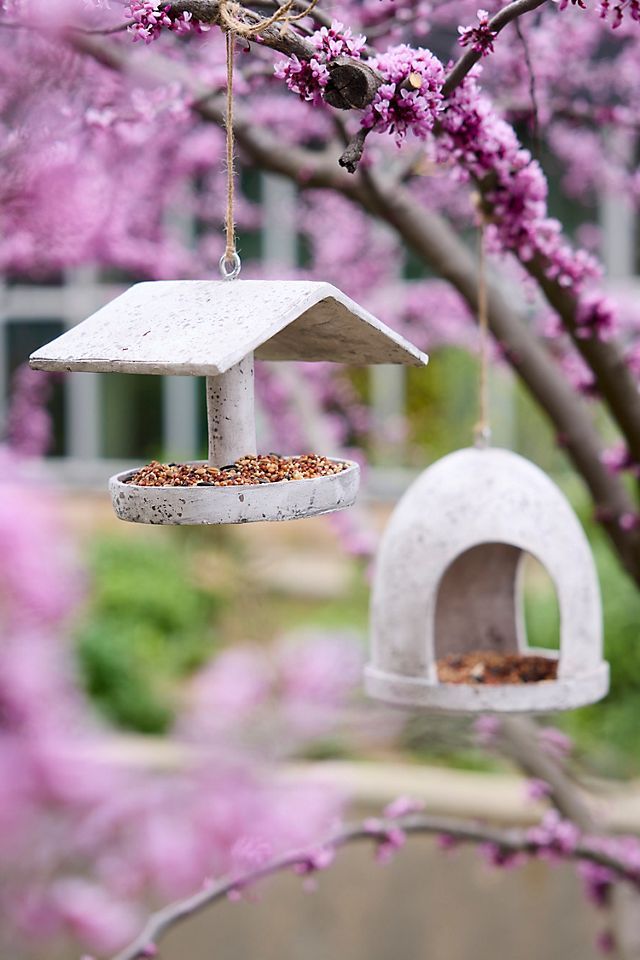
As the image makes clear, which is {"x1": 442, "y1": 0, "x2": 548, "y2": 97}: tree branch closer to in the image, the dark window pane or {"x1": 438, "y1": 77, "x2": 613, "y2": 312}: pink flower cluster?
{"x1": 438, "y1": 77, "x2": 613, "y2": 312}: pink flower cluster

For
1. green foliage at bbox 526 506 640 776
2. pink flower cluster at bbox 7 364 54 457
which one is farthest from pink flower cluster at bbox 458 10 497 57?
pink flower cluster at bbox 7 364 54 457

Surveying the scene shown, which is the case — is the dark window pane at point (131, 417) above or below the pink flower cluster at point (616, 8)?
below

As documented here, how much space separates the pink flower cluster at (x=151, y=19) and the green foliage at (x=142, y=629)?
4.36 meters

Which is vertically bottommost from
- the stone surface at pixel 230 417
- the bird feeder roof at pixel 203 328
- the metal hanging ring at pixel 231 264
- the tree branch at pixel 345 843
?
the tree branch at pixel 345 843

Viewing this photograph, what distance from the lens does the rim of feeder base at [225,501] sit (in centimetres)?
130

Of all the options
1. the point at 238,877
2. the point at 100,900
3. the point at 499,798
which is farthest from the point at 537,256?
the point at 499,798

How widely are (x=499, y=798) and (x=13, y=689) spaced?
6.51 ft

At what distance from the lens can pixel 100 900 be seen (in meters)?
3.33

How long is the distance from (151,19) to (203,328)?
0.31 m

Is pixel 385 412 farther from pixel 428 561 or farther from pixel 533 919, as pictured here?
pixel 428 561

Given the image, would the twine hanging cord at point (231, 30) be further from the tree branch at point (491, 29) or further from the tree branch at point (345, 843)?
the tree branch at point (345, 843)

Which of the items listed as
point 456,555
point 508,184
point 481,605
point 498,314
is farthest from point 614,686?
point 508,184

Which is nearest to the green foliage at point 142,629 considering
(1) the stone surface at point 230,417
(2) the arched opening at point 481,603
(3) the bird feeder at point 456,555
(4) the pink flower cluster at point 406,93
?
(2) the arched opening at point 481,603

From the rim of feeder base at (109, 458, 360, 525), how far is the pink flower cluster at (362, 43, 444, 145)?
15.1 inches
